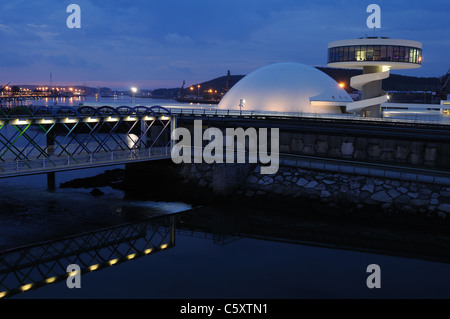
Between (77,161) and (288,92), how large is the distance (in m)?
44.3

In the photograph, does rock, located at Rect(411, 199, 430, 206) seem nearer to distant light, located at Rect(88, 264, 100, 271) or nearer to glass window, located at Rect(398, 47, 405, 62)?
distant light, located at Rect(88, 264, 100, 271)

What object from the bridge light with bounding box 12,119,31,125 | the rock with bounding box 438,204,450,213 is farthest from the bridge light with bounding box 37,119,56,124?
the rock with bounding box 438,204,450,213

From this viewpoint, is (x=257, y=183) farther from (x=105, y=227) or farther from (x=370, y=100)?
(x=370, y=100)

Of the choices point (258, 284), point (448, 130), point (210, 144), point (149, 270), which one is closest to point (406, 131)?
point (448, 130)

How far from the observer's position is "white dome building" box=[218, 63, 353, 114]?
73.5 metres

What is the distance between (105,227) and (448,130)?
34.2m

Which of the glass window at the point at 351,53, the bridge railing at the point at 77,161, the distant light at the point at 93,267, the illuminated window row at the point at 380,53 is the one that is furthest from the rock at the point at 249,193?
the glass window at the point at 351,53

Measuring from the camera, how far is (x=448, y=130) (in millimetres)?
45750

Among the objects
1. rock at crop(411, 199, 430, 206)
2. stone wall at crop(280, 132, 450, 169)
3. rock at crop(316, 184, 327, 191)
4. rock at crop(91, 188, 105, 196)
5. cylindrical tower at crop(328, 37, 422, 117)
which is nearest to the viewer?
rock at crop(411, 199, 430, 206)

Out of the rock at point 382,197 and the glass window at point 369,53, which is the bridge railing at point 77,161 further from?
the glass window at point 369,53

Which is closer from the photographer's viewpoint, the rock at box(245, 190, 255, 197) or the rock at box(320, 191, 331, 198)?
the rock at box(320, 191, 331, 198)

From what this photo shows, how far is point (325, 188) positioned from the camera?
133 ft

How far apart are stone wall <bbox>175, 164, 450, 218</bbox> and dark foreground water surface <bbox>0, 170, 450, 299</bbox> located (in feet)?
7.66
